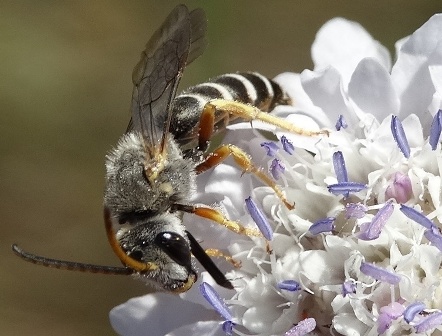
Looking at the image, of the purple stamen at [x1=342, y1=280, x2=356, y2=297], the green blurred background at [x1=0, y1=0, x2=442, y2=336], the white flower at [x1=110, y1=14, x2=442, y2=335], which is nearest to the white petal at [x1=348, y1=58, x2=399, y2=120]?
the white flower at [x1=110, y1=14, x2=442, y2=335]

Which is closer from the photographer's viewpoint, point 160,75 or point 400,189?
point 400,189

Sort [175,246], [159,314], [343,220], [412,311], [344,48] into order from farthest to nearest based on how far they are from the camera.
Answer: [344,48] → [159,314] → [343,220] → [175,246] → [412,311]

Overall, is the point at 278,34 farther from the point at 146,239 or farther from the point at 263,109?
the point at 146,239

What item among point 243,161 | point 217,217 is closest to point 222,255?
point 217,217

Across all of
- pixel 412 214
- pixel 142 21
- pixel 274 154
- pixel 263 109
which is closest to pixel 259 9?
pixel 142 21

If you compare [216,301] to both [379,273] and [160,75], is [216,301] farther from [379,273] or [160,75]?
[160,75]

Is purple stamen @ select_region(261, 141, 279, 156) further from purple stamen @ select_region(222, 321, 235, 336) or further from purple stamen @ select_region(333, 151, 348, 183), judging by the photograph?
purple stamen @ select_region(222, 321, 235, 336)

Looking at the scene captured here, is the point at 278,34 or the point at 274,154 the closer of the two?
the point at 274,154

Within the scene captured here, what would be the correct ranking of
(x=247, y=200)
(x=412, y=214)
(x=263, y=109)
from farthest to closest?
(x=263, y=109)
(x=247, y=200)
(x=412, y=214)
